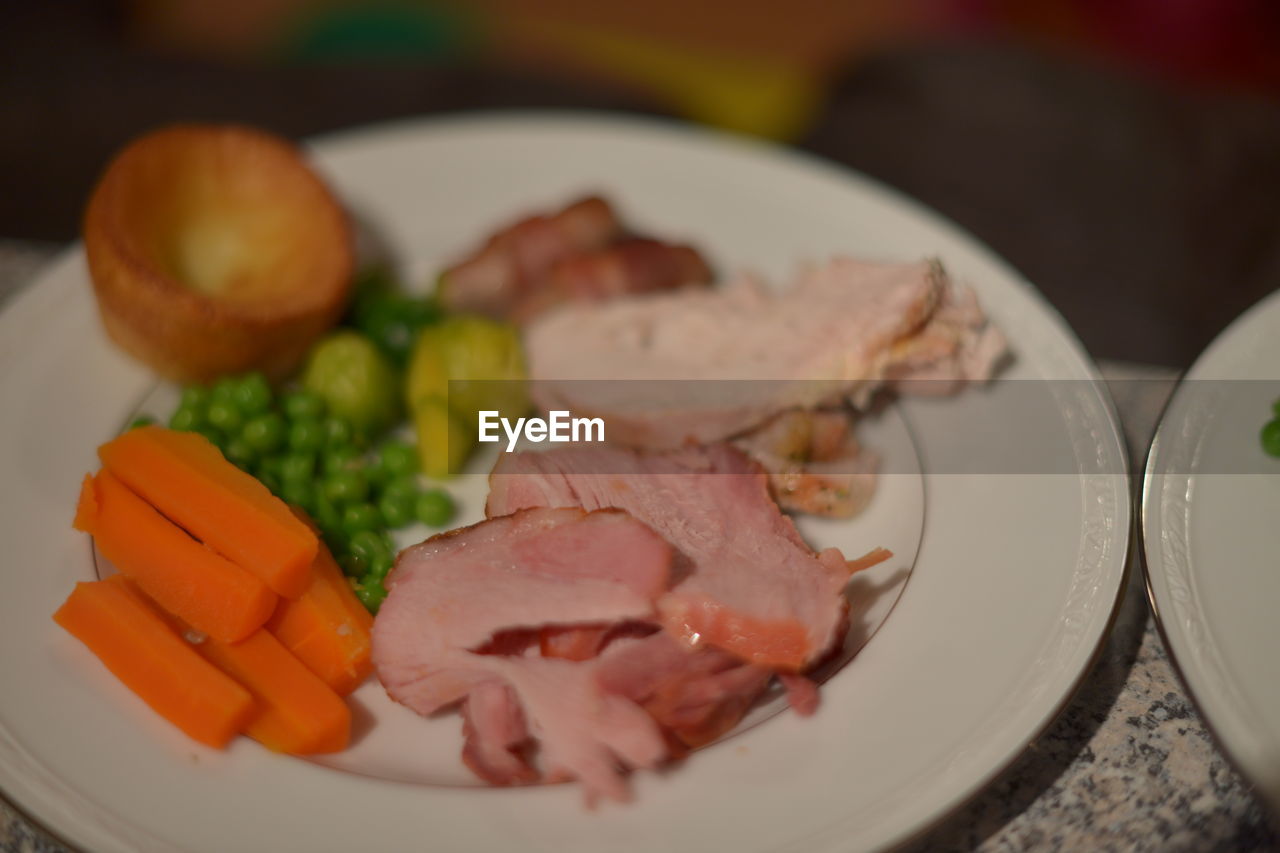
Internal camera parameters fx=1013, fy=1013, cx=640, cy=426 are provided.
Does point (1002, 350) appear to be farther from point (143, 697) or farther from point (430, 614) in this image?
point (143, 697)

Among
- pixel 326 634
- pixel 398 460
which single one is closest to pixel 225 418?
pixel 398 460

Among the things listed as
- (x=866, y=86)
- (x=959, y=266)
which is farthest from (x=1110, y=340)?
(x=866, y=86)

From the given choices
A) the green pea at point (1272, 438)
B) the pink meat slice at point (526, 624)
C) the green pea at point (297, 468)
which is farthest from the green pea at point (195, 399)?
the green pea at point (1272, 438)

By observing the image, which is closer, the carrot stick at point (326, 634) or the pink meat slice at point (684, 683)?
the pink meat slice at point (684, 683)

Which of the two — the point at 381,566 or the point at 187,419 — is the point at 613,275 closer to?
the point at 381,566

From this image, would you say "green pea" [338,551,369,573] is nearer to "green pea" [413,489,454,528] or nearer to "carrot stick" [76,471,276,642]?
"green pea" [413,489,454,528]

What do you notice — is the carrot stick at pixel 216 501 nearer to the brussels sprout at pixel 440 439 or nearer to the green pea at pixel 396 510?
the green pea at pixel 396 510
